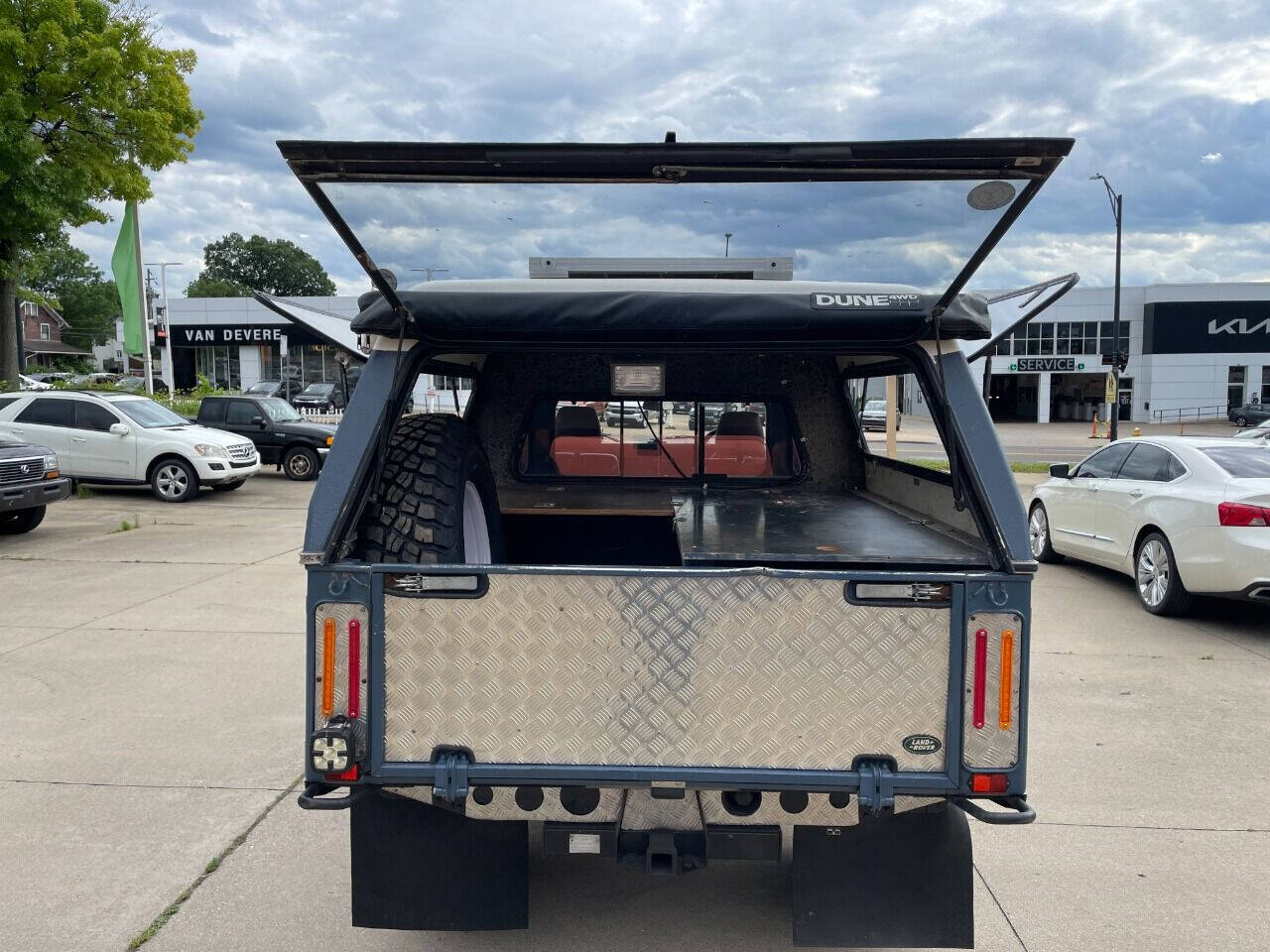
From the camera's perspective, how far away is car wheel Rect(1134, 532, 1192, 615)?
7.56 metres

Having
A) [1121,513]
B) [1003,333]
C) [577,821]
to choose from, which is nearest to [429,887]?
[577,821]

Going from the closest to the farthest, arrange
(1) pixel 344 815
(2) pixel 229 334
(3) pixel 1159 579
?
(1) pixel 344 815, (3) pixel 1159 579, (2) pixel 229 334

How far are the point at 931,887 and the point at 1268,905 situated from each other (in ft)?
5.02

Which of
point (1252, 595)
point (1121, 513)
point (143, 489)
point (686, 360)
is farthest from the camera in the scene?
point (143, 489)

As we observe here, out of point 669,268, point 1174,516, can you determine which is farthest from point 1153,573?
point 669,268

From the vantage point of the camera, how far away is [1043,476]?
20.1 m

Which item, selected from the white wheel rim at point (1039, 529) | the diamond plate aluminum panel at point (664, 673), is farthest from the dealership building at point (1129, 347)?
the diamond plate aluminum panel at point (664, 673)

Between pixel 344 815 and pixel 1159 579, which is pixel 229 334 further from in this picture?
pixel 344 815

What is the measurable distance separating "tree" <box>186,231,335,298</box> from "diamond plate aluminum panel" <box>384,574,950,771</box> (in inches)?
4498

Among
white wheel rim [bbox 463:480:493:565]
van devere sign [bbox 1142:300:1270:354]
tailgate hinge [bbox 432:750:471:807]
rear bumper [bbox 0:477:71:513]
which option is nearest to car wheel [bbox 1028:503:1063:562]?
white wheel rim [bbox 463:480:493:565]

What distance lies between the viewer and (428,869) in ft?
9.74

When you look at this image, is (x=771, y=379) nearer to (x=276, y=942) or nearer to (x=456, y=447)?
(x=456, y=447)

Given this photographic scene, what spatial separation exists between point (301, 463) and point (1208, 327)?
52.9 m

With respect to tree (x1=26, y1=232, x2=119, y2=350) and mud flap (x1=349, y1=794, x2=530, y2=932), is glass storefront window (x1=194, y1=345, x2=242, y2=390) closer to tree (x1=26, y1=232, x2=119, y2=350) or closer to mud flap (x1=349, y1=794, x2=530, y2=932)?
mud flap (x1=349, y1=794, x2=530, y2=932)
